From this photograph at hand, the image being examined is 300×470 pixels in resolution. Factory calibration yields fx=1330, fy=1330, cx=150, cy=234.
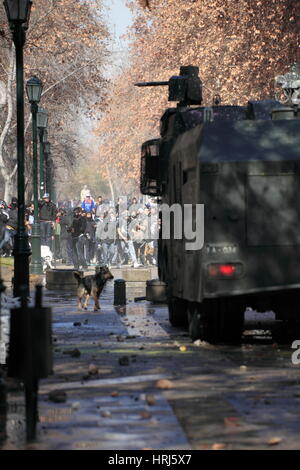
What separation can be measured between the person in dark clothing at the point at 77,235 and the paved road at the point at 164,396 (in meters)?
22.9

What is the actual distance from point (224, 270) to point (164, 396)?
4.30 m

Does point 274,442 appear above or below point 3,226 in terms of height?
below

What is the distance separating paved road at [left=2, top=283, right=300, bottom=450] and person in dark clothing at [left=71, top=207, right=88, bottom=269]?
22.9m

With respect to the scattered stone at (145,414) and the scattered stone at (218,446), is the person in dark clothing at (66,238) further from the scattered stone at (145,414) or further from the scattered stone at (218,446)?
the scattered stone at (218,446)

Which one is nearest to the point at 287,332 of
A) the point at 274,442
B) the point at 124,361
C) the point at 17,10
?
the point at 124,361

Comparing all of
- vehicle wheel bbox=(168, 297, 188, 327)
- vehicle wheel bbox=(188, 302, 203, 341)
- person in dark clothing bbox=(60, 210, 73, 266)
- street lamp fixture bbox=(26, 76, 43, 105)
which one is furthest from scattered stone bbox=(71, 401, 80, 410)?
person in dark clothing bbox=(60, 210, 73, 266)

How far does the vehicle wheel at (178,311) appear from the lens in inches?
775

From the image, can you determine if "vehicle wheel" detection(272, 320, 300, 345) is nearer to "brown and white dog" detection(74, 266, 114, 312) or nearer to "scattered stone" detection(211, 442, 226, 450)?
"brown and white dog" detection(74, 266, 114, 312)

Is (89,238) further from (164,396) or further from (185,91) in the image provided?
(164,396)

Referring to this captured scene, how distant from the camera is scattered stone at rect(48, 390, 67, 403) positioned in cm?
1112

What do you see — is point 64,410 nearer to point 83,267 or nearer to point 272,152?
point 272,152

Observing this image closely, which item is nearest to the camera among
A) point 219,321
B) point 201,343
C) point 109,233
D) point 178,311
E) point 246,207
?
point 246,207

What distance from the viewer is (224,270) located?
613 inches
